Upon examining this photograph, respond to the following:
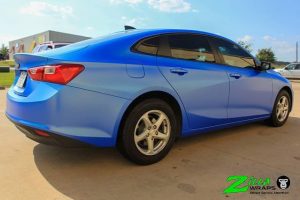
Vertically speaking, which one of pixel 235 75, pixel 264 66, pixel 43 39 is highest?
pixel 43 39

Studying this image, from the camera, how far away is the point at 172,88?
3.63m

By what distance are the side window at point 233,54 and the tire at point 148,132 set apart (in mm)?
1346

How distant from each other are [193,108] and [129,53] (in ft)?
3.63

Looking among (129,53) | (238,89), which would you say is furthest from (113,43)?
(238,89)

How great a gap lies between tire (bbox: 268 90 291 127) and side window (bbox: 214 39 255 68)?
1001 mm

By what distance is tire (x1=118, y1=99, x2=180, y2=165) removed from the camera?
3.33m

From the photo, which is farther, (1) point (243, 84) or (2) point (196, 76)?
(1) point (243, 84)

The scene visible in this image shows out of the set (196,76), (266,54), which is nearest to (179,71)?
(196,76)

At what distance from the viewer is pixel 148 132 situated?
3520mm

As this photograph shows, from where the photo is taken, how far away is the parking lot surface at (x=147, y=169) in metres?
2.88

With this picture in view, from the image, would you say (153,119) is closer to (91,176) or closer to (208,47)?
(91,176)

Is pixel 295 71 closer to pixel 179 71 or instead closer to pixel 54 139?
pixel 179 71

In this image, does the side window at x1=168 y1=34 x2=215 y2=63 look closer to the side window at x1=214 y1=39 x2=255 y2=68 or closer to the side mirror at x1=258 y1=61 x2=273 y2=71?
the side window at x1=214 y1=39 x2=255 y2=68

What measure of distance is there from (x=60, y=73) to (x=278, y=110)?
162 inches
